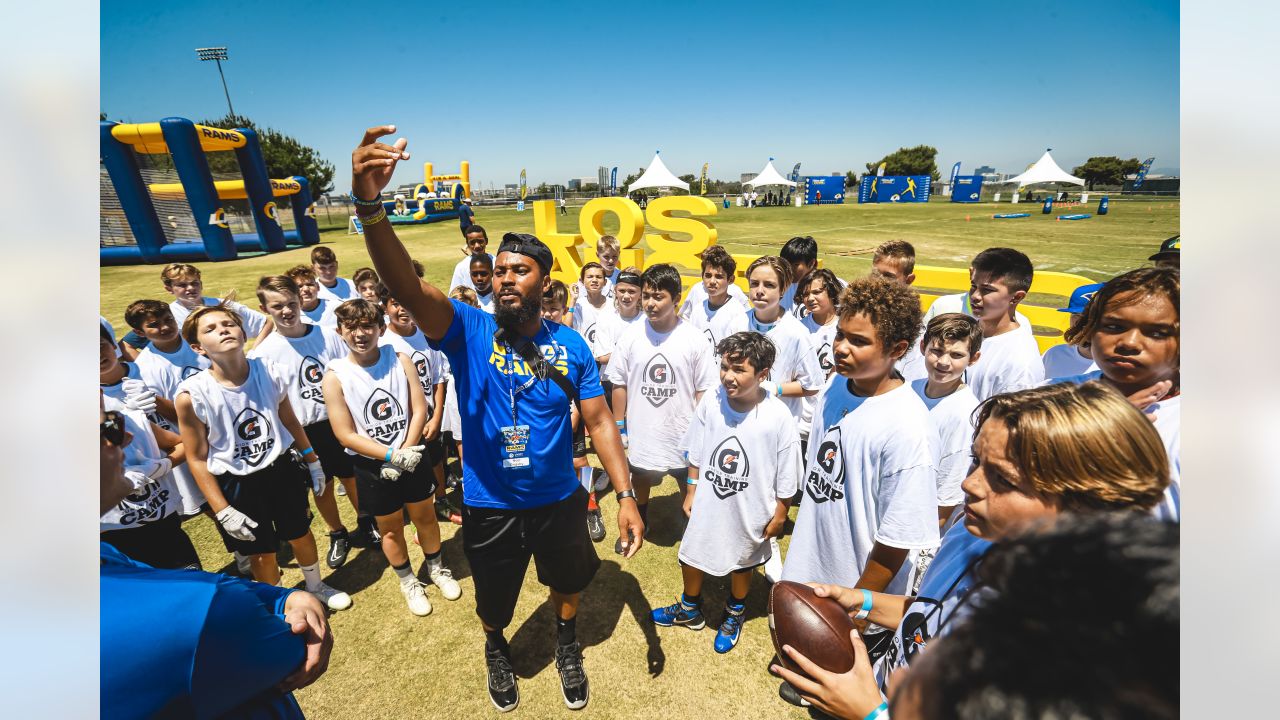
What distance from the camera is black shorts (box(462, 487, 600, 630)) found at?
2.75 meters

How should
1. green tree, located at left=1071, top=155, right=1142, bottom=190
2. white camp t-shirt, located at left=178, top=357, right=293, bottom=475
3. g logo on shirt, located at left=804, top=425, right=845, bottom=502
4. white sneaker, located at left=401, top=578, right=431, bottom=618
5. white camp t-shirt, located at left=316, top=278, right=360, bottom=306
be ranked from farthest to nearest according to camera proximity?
green tree, located at left=1071, top=155, right=1142, bottom=190 → white camp t-shirt, located at left=316, top=278, right=360, bottom=306 → white sneaker, located at left=401, top=578, right=431, bottom=618 → white camp t-shirt, located at left=178, top=357, right=293, bottom=475 → g logo on shirt, located at left=804, top=425, right=845, bottom=502

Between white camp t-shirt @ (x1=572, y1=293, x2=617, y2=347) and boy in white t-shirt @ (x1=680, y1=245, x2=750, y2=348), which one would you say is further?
white camp t-shirt @ (x1=572, y1=293, x2=617, y2=347)

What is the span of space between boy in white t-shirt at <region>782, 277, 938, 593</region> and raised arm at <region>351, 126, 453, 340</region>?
2104mm

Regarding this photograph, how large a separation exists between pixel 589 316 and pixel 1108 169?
3353 inches

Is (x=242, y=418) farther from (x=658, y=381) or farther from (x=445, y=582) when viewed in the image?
(x=658, y=381)

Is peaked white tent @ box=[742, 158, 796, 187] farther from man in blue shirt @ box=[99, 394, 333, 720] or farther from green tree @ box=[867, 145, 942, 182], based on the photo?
man in blue shirt @ box=[99, 394, 333, 720]

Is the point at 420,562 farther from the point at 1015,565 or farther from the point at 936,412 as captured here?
the point at 1015,565

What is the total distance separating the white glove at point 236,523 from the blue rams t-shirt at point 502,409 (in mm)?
1599

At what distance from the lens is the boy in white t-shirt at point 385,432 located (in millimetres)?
3434

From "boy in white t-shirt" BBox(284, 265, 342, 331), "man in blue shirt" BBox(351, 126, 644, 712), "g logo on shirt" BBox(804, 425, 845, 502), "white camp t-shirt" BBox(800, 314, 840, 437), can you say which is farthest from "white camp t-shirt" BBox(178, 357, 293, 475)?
"white camp t-shirt" BBox(800, 314, 840, 437)

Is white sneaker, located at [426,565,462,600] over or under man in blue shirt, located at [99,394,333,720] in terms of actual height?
under

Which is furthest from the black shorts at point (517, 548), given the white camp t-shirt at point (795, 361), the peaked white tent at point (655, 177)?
the peaked white tent at point (655, 177)

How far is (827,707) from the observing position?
57.2 inches

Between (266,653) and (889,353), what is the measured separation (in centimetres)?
271
